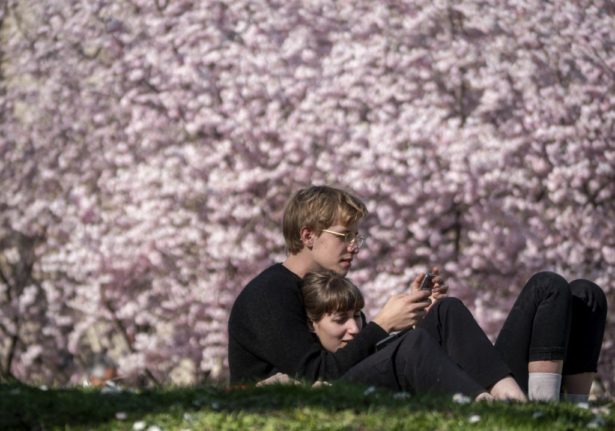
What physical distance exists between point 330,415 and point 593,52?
686cm

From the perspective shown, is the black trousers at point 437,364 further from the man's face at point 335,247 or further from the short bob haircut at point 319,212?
the short bob haircut at point 319,212

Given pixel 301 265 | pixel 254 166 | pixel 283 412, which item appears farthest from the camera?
pixel 254 166

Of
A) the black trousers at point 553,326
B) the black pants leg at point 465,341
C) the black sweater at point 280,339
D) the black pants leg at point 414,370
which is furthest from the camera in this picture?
the black trousers at point 553,326

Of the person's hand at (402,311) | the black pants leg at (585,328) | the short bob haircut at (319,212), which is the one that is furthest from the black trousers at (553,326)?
the short bob haircut at (319,212)

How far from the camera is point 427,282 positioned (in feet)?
23.1

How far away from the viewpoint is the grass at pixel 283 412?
538 cm

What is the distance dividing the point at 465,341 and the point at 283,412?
1.42 metres

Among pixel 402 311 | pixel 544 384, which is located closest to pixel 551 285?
pixel 544 384

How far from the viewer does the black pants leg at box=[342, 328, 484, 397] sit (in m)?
6.10

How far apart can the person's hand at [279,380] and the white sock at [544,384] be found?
1.21m

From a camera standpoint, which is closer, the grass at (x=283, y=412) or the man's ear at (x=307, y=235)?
the grass at (x=283, y=412)

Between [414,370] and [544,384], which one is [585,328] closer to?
[544,384]

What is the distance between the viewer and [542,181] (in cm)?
1097

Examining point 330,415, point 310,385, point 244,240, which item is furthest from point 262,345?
point 244,240
